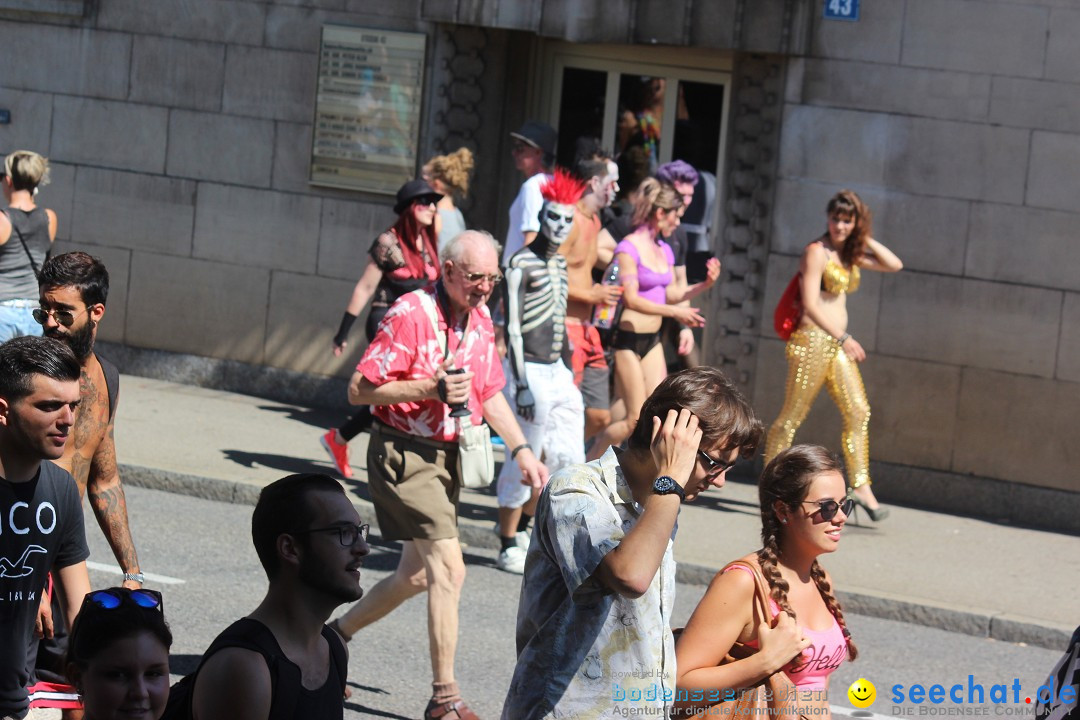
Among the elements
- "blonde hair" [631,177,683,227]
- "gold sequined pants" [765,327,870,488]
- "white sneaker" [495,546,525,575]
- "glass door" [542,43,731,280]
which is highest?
"glass door" [542,43,731,280]

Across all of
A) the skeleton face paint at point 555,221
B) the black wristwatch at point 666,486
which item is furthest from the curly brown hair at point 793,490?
the skeleton face paint at point 555,221

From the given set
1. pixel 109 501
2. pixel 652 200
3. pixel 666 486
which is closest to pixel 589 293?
pixel 652 200

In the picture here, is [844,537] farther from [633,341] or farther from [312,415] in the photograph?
[312,415]

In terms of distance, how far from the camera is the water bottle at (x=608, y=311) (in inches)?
368

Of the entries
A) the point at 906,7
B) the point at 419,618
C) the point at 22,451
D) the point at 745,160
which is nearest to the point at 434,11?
the point at 745,160

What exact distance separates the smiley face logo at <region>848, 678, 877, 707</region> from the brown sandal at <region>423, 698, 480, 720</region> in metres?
1.65

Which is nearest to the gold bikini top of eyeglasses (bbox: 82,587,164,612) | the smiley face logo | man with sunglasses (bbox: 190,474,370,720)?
the smiley face logo

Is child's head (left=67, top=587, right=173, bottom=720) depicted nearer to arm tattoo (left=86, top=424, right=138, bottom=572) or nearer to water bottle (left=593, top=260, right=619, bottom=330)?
arm tattoo (left=86, top=424, right=138, bottom=572)

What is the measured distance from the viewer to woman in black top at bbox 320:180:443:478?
9500 millimetres

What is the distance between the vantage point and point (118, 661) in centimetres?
287

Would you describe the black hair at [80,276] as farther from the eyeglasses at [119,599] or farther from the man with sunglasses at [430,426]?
the eyeglasses at [119,599]

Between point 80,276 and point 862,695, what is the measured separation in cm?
363

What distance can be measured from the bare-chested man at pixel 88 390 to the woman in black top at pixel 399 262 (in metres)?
4.61

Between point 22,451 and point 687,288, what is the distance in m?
6.45
